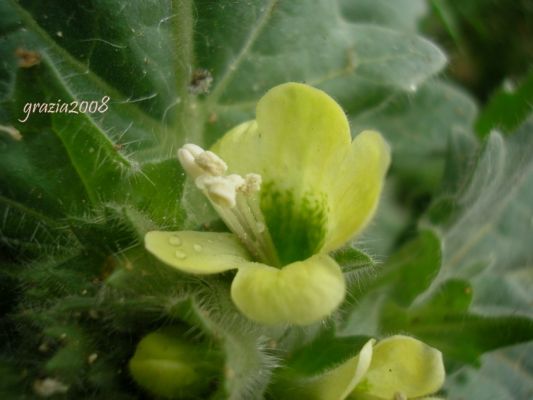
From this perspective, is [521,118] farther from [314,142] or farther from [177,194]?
[177,194]

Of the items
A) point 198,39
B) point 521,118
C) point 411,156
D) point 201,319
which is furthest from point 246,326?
point 411,156

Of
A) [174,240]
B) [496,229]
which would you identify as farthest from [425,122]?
[174,240]

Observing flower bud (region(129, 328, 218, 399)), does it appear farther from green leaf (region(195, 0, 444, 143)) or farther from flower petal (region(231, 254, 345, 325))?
green leaf (region(195, 0, 444, 143))

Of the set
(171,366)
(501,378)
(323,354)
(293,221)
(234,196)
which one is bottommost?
(501,378)

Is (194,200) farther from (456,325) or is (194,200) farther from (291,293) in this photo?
(456,325)

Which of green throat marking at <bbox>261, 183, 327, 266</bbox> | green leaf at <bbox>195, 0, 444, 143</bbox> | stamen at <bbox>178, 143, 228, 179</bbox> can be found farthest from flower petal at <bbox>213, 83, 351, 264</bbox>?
green leaf at <bbox>195, 0, 444, 143</bbox>

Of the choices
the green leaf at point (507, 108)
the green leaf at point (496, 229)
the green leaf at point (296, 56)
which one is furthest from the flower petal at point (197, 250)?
the green leaf at point (507, 108)
